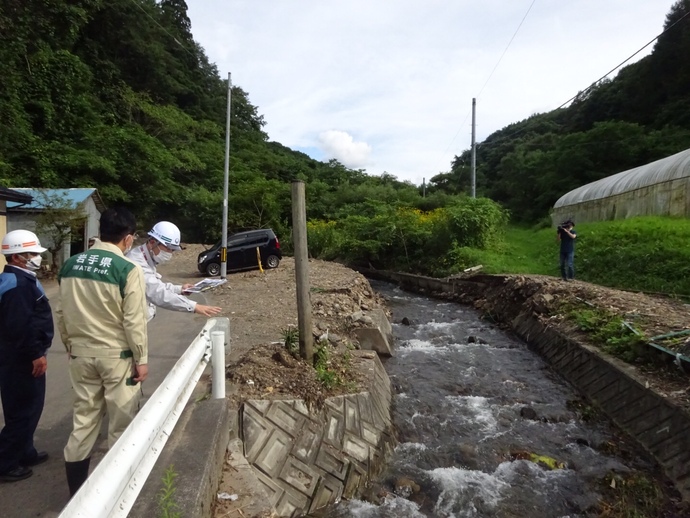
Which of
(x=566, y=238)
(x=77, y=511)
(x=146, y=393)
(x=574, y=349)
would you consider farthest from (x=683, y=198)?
(x=77, y=511)

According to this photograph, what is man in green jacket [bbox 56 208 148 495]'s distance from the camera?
2863 mm

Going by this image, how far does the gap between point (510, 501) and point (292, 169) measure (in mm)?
48381

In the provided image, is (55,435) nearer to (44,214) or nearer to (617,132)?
(44,214)

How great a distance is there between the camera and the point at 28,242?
355 cm

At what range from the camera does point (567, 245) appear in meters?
13.4

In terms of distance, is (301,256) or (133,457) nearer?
(133,457)

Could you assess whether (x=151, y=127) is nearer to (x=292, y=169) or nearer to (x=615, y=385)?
(x=292, y=169)

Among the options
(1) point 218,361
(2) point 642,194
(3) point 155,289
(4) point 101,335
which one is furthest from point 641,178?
(4) point 101,335

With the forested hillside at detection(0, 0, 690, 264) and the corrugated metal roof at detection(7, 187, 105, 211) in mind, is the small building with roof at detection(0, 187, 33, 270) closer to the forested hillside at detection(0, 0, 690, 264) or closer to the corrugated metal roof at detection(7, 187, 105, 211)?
the corrugated metal roof at detection(7, 187, 105, 211)

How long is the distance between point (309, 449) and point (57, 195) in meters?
15.4

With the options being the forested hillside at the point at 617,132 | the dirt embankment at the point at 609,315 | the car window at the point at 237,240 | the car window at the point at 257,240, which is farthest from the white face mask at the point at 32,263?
the forested hillside at the point at 617,132

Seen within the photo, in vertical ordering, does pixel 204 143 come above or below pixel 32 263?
above

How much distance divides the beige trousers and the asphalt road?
1.78 ft

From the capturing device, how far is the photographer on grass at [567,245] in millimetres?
12953
